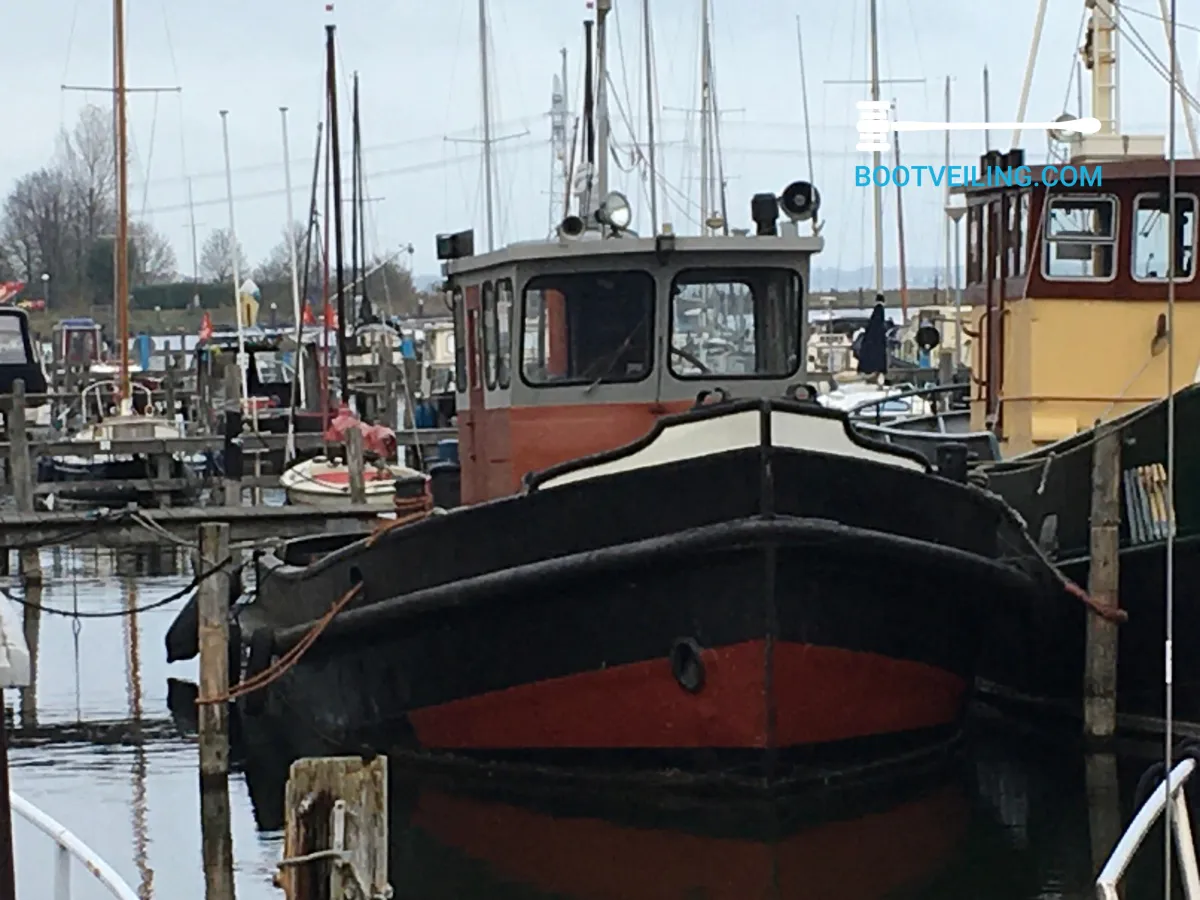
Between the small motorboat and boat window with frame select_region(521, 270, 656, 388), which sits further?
the small motorboat

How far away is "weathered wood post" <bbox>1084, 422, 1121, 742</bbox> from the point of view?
1276cm

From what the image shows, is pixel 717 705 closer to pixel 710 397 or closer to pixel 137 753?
pixel 710 397

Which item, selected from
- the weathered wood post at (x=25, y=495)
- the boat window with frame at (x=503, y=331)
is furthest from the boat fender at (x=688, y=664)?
the weathered wood post at (x=25, y=495)

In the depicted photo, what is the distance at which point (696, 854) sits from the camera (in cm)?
1138

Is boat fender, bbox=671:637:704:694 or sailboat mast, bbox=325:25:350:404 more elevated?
sailboat mast, bbox=325:25:350:404

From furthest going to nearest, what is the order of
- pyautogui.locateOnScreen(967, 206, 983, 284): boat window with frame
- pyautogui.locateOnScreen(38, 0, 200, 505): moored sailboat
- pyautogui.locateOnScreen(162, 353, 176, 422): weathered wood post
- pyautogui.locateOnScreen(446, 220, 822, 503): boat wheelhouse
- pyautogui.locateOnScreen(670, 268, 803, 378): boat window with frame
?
pyautogui.locateOnScreen(162, 353, 176, 422): weathered wood post < pyautogui.locateOnScreen(38, 0, 200, 505): moored sailboat < pyautogui.locateOnScreen(967, 206, 983, 284): boat window with frame < pyautogui.locateOnScreen(670, 268, 803, 378): boat window with frame < pyautogui.locateOnScreen(446, 220, 822, 503): boat wheelhouse

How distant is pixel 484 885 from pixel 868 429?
442cm

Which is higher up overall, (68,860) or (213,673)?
(68,860)

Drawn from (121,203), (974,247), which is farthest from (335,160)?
(974,247)

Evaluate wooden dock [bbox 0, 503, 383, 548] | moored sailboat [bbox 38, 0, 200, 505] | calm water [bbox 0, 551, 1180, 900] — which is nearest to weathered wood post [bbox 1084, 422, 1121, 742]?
calm water [bbox 0, 551, 1180, 900]

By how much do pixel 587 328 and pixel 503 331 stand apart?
0.56 metres

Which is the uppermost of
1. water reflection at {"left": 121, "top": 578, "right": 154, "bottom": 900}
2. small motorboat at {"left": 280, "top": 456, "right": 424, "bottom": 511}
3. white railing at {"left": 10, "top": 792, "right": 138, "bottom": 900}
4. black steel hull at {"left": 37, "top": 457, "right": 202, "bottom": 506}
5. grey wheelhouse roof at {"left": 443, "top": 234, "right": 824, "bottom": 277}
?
grey wheelhouse roof at {"left": 443, "top": 234, "right": 824, "bottom": 277}

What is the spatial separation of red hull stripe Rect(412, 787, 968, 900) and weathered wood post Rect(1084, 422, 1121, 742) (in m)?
1.19

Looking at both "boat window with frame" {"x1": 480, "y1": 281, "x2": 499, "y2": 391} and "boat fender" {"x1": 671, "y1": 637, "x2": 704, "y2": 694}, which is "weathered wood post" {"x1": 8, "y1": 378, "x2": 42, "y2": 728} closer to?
"boat window with frame" {"x1": 480, "y1": 281, "x2": 499, "y2": 391}
